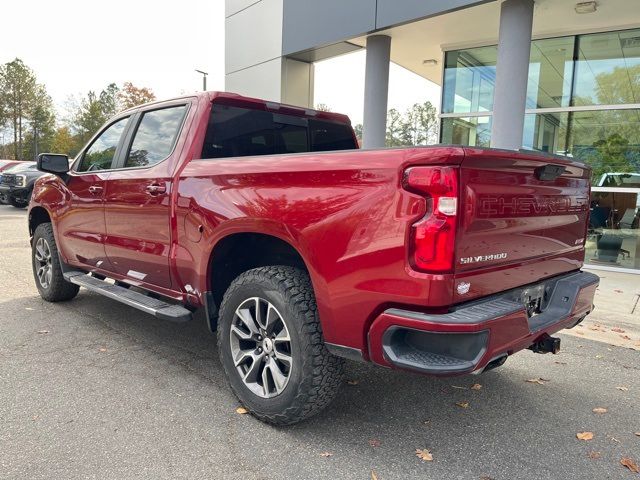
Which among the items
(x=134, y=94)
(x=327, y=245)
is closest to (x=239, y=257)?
(x=327, y=245)

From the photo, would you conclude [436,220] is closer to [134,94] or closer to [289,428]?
[289,428]

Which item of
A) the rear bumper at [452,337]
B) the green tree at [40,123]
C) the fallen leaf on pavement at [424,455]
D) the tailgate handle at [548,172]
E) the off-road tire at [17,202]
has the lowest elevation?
the fallen leaf on pavement at [424,455]

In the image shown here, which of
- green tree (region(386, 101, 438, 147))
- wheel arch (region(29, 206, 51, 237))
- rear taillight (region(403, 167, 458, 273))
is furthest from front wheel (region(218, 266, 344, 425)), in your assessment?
green tree (region(386, 101, 438, 147))

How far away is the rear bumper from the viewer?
2205 millimetres

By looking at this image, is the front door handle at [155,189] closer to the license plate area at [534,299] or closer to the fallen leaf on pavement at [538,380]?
the license plate area at [534,299]

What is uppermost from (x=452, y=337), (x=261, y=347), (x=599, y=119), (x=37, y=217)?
(x=599, y=119)

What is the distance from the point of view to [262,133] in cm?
400

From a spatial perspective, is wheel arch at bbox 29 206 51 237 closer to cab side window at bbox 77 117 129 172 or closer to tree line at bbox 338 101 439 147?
cab side window at bbox 77 117 129 172

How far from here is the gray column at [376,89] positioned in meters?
9.25

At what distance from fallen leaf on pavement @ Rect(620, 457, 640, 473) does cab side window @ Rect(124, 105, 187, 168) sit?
348cm

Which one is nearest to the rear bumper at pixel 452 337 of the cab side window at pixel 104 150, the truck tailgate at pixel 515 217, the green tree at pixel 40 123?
the truck tailgate at pixel 515 217

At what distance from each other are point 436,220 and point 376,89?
7872 millimetres

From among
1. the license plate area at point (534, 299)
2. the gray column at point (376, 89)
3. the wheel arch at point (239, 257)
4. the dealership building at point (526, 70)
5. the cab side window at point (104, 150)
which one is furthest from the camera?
the gray column at point (376, 89)

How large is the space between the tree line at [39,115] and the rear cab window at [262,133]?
1866 inches
